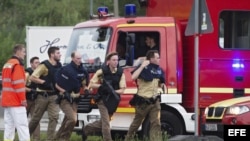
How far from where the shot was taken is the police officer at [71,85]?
50.8ft

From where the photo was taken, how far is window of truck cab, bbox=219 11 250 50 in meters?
16.3

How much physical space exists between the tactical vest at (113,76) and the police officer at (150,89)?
0.97 ft

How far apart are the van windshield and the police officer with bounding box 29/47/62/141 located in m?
0.69

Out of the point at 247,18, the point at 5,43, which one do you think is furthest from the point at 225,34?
the point at 5,43

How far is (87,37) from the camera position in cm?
1683

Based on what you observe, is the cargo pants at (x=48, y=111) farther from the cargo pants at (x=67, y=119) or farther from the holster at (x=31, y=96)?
the cargo pants at (x=67, y=119)

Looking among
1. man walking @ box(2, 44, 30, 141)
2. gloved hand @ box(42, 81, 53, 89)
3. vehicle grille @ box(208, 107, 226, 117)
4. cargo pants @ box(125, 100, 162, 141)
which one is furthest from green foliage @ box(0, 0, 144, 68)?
vehicle grille @ box(208, 107, 226, 117)

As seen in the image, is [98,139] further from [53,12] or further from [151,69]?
[53,12]

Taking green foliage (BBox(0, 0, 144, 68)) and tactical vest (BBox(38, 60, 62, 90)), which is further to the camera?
green foliage (BBox(0, 0, 144, 68))

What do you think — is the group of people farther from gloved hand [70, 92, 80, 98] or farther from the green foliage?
the green foliage

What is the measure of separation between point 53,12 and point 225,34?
38.3m

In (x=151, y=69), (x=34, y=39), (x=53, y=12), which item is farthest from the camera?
(x=53, y=12)

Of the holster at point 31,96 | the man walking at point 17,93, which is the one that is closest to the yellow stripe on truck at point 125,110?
the holster at point 31,96

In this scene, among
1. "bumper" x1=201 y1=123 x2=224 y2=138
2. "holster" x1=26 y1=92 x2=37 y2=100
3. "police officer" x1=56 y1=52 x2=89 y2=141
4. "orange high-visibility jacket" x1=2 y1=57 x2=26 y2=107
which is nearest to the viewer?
"bumper" x1=201 y1=123 x2=224 y2=138
